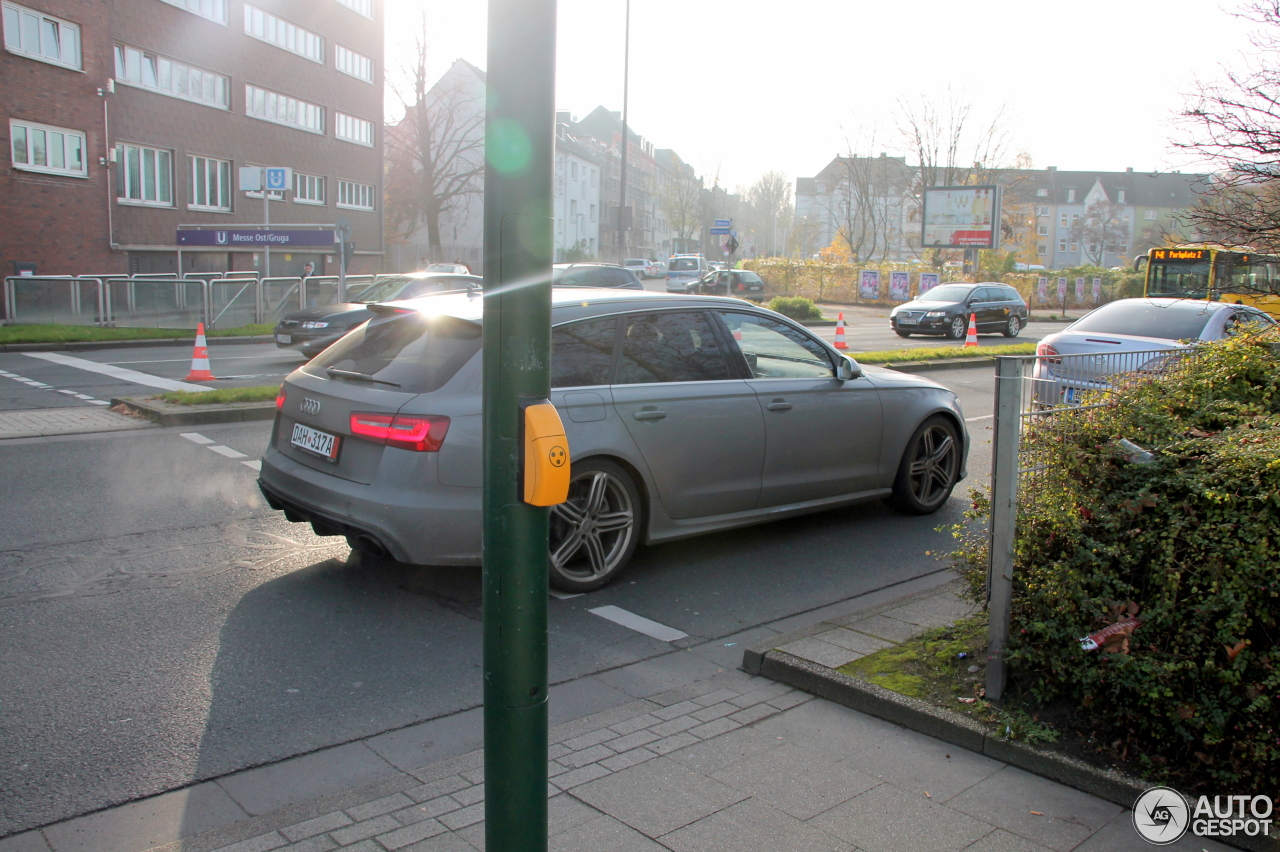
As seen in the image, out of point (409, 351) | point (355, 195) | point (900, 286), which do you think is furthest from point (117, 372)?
point (900, 286)

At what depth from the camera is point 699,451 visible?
227 inches

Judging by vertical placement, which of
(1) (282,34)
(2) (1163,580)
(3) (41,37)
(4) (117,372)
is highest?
(1) (282,34)

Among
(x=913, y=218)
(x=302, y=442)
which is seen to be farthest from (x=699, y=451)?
(x=913, y=218)

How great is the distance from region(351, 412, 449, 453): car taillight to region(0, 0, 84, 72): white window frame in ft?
88.1

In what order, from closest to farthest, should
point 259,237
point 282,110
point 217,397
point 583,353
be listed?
point 583,353 < point 217,397 < point 259,237 < point 282,110

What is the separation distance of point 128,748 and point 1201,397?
14.1 feet

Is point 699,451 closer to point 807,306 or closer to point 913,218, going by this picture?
point 807,306

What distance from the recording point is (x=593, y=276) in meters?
20.4

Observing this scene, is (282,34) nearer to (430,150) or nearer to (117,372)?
(430,150)

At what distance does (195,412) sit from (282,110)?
32807 millimetres

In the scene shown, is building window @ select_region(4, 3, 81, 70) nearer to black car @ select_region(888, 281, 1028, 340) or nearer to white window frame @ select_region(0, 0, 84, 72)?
white window frame @ select_region(0, 0, 84, 72)

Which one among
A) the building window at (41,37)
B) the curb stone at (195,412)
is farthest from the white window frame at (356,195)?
the curb stone at (195,412)

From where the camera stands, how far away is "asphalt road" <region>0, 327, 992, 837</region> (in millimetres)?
3641

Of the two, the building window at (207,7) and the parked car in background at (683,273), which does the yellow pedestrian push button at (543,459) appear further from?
the parked car in background at (683,273)
